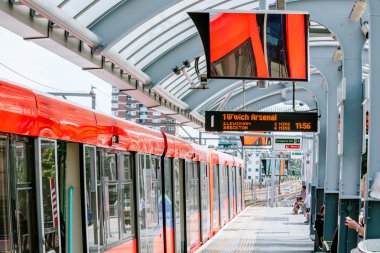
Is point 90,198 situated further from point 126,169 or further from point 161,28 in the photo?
point 161,28

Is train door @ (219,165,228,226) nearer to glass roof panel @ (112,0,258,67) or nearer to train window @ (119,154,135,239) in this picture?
glass roof panel @ (112,0,258,67)

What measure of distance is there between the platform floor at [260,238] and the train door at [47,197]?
37.0ft

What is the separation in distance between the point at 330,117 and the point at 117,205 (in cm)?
791

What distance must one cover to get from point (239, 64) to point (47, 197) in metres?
4.55

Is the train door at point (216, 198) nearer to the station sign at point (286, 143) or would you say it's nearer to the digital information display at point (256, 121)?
the digital information display at point (256, 121)

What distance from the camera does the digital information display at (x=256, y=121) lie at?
55.4 feet

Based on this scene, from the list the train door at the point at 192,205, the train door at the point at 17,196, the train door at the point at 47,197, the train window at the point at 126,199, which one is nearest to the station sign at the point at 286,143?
the train door at the point at 192,205

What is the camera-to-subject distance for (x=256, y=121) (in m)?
17.0

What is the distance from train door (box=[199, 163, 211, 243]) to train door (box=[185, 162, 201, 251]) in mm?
665

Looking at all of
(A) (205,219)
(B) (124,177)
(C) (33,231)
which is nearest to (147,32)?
(B) (124,177)

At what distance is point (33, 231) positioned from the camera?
6.05m

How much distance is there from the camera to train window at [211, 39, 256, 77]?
1011 cm

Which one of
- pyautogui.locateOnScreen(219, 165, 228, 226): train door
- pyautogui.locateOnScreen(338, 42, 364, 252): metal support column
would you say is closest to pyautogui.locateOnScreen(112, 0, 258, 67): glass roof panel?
pyautogui.locateOnScreen(338, 42, 364, 252): metal support column

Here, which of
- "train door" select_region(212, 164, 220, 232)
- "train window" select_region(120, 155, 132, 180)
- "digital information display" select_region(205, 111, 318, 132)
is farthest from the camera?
"train door" select_region(212, 164, 220, 232)
